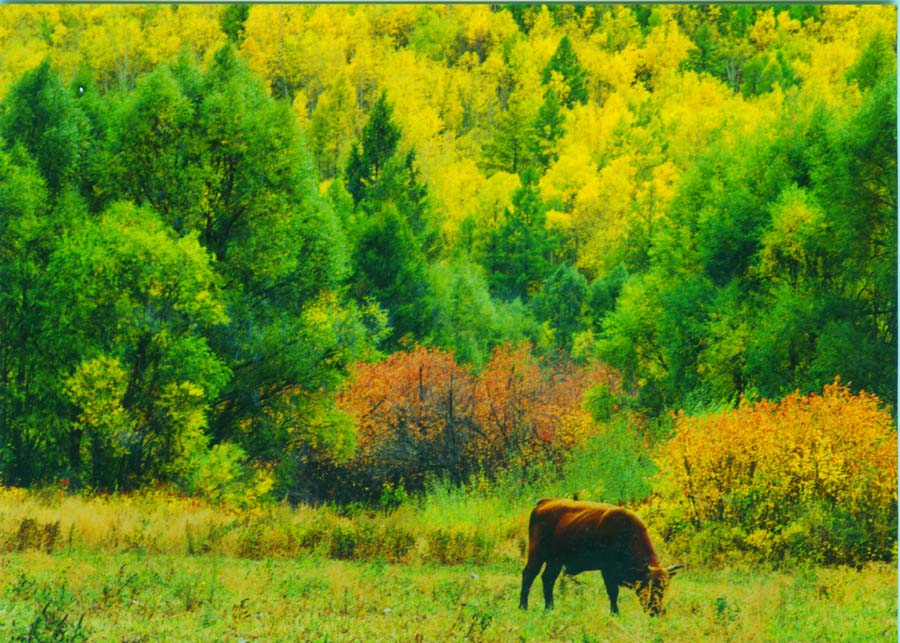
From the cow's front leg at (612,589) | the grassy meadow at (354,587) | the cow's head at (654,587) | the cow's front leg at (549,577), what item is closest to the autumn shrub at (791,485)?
the grassy meadow at (354,587)

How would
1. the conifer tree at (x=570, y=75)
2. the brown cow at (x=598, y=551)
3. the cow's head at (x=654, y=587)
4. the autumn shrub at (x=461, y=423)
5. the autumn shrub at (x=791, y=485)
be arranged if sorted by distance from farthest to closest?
the autumn shrub at (x=461, y=423)
the conifer tree at (x=570, y=75)
the autumn shrub at (x=791, y=485)
the brown cow at (x=598, y=551)
the cow's head at (x=654, y=587)

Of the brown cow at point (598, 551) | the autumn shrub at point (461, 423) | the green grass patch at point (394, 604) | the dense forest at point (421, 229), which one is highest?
the dense forest at point (421, 229)

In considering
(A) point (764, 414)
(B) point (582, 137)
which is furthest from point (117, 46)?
(A) point (764, 414)

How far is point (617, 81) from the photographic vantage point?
1148 cm

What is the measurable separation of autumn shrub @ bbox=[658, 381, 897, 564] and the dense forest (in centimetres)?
44

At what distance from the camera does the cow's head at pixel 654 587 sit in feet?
31.6

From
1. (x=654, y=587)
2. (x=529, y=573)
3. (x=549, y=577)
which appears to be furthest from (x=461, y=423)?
(x=654, y=587)

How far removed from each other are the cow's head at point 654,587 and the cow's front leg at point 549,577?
73 cm

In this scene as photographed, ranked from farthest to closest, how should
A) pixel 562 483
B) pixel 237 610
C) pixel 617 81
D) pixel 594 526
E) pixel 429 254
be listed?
pixel 429 254 → pixel 617 81 → pixel 562 483 → pixel 594 526 → pixel 237 610

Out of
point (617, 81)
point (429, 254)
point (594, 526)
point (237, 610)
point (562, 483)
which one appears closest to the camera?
point (237, 610)

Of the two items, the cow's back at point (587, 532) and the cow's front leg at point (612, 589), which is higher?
the cow's back at point (587, 532)

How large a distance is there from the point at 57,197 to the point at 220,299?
2.27 m

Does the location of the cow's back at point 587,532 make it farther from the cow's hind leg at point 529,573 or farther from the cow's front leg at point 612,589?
the cow's front leg at point 612,589

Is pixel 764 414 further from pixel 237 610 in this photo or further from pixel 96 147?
pixel 96 147
